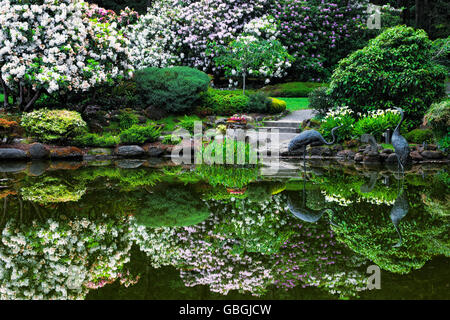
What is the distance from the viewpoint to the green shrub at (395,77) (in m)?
13.1

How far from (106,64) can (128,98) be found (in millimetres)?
1808

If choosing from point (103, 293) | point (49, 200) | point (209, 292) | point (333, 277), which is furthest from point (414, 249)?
point (49, 200)

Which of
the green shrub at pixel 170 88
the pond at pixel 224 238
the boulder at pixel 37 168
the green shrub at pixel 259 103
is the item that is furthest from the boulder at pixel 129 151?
the green shrub at pixel 259 103

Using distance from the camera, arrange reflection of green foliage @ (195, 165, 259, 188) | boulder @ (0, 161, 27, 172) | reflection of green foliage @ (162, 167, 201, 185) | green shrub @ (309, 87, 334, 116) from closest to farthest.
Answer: reflection of green foliage @ (195, 165, 259, 188) < reflection of green foliage @ (162, 167, 201, 185) < boulder @ (0, 161, 27, 172) < green shrub @ (309, 87, 334, 116)

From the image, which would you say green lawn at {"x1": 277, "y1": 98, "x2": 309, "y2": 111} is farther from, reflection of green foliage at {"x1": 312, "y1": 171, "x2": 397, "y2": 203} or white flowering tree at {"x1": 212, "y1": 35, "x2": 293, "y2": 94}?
reflection of green foliage at {"x1": 312, "y1": 171, "x2": 397, "y2": 203}

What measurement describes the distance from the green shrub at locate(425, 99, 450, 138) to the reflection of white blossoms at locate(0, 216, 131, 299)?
356 inches

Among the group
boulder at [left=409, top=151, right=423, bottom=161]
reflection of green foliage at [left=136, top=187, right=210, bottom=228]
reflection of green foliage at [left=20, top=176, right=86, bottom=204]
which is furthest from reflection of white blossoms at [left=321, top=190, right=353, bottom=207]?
boulder at [left=409, top=151, right=423, bottom=161]

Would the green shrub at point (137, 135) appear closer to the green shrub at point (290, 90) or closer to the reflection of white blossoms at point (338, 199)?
the reflection of white blossoms at point (338, 199)

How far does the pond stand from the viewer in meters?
3.92

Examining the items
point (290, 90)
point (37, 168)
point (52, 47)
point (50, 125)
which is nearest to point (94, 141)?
point (50, 125)

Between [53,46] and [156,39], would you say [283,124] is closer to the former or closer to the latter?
[53,46]

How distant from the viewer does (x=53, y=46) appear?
1309cm

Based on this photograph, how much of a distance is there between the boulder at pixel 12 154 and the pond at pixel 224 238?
10.6ft
